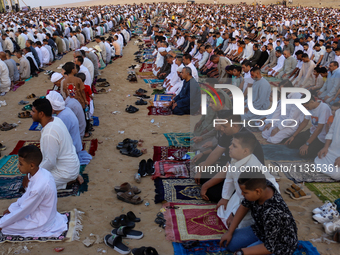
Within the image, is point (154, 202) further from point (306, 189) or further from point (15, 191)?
point (306, 189)

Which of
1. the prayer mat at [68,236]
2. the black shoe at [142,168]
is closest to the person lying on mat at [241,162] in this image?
the black shoe at [142,168]

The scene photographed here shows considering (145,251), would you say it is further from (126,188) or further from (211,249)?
(126,188)

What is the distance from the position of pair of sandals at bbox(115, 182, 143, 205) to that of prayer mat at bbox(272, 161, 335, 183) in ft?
7.86

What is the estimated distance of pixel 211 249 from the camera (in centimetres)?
310

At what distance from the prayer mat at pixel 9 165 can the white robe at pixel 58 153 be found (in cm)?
100

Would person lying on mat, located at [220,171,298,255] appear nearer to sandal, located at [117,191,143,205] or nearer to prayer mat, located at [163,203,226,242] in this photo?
prayer mat, located at [163,203,226,242]

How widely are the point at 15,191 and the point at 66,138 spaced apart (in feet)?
3.50

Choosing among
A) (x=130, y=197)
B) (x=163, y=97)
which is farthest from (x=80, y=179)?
(x=163, y=97)

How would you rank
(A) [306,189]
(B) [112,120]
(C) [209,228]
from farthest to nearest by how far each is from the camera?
(B) [112,120]
(A) [306,189]
(C) [209,228]

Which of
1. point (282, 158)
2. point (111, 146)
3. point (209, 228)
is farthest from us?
point (111, 146)

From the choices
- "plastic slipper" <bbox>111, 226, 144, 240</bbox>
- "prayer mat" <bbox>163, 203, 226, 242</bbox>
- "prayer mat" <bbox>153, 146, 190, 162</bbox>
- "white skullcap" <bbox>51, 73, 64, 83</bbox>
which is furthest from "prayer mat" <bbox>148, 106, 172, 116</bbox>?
"plastic slipper" <bbox>111, 226, 144, 240</bbox>

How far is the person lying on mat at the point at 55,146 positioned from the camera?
12.1 feet

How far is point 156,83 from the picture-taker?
9.52m

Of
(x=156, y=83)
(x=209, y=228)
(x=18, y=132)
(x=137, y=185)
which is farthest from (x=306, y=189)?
(x=156, y=83)
